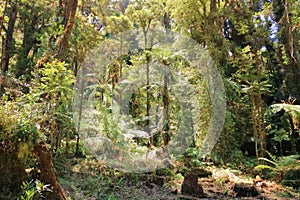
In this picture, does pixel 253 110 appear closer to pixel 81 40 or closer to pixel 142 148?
pixel 142 148

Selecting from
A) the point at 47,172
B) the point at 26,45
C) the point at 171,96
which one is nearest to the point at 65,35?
the point at 47,172

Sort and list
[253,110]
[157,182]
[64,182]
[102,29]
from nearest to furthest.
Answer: [64,182]
[157,182]
[253,110]
[102,29]

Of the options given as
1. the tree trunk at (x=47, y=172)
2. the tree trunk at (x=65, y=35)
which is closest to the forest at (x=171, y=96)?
the tree trunk at (x=65, y=35)

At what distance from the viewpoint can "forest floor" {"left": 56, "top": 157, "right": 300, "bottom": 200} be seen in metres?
4.16

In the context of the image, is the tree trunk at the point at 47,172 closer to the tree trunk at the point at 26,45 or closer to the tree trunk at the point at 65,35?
the tree trunk at the point at 65,35

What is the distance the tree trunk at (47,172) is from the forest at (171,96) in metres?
1.38

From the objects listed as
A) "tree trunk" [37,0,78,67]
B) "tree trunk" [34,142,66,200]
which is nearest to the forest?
"tree trunk" [37,0,78,67]

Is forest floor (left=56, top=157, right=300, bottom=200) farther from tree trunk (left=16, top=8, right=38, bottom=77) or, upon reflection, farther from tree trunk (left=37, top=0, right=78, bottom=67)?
tree trunk (left=16, top=8, right=38, bottom=77)

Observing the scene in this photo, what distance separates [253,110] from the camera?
6.66 m

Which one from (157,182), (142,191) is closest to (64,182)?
(142,191)

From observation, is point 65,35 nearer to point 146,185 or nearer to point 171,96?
point 146,185

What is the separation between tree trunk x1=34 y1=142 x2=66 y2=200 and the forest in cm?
138

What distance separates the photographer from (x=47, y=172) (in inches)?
119

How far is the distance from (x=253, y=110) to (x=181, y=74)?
2056 millimetres
